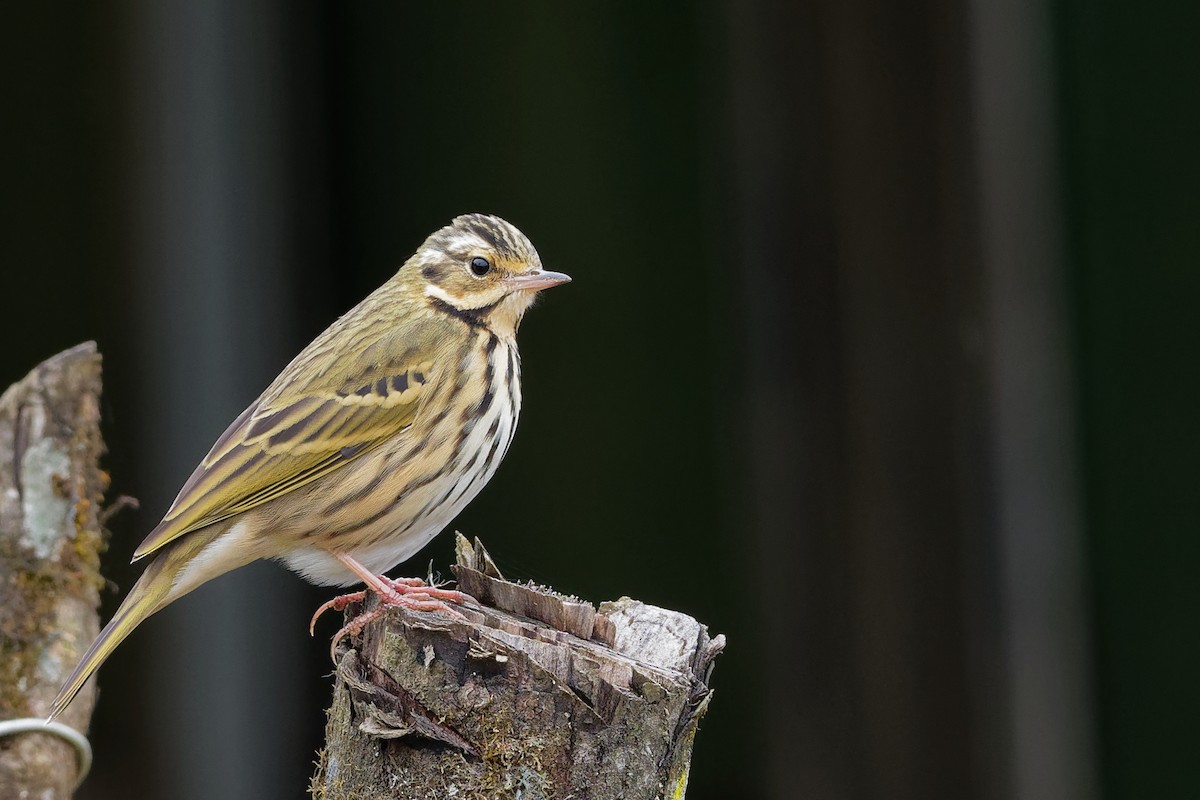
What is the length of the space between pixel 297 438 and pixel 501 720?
1.83 metres

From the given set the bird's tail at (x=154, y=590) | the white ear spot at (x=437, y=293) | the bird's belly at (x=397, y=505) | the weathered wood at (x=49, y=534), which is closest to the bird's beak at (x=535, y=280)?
the white ear spot at (x=437, y=293)

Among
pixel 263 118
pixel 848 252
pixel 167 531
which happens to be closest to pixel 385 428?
pixel 167 531

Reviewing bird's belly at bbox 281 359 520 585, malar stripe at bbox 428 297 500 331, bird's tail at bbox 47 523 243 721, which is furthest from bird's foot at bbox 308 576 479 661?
malar stripe at bbox 428 297 500 331

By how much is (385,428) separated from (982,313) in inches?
134

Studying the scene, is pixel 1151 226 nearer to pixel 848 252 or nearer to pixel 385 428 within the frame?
pixel 848 252

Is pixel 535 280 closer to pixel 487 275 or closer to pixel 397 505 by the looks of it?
pixel 487 275

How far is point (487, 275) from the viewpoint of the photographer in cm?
539

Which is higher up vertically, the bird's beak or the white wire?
the bird's beak

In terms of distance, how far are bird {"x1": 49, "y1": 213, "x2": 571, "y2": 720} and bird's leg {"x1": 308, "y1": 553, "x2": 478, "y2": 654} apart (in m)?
0.01

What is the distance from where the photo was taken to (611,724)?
3.41m

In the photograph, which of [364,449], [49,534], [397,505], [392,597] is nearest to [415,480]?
[397,505]

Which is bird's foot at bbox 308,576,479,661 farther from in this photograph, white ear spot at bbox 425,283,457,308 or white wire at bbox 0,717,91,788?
white ear spot at bbox 425,283,457,308

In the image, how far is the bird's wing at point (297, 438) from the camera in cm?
479

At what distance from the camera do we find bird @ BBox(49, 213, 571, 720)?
478 centimetres
